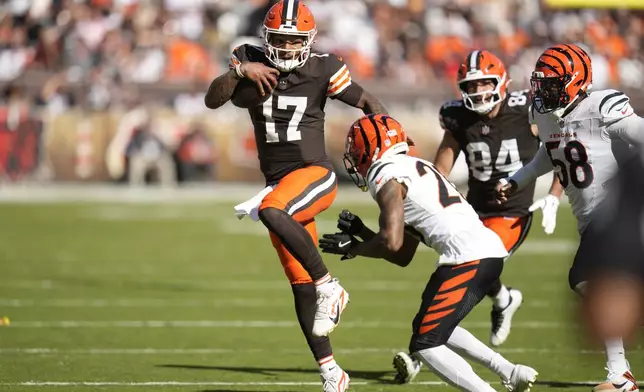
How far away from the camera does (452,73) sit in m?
20.8

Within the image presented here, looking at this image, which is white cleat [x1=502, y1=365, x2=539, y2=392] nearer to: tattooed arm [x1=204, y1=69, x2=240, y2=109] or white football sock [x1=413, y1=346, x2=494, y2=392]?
white football sock [x1=413, y1=346, x2=494, y2=392]

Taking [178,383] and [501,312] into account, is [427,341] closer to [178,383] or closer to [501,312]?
[178,383]

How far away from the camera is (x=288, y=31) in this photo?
622 centimetres

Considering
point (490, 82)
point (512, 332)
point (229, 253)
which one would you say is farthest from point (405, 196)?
point (229, 253)

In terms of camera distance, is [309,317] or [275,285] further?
[275,285]

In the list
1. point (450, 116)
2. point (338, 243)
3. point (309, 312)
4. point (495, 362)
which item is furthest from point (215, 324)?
point (495, 362)

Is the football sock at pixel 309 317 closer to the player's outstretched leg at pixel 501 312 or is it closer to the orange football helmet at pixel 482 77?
the player's outstretched leg at pixel 501 312

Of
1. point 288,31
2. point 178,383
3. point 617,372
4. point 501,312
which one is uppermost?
point 288,31

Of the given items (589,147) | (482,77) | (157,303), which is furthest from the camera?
(157,303)

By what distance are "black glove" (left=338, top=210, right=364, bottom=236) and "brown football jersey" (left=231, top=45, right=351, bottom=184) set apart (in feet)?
2.69

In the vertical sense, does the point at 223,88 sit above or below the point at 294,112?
above

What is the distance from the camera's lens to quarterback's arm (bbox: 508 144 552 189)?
6324 millimetres

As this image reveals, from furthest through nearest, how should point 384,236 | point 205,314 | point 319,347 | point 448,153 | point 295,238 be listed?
point 205,314, point 448,153, point 319,347, point 295,238, point 384,236

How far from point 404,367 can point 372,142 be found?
1456mm
